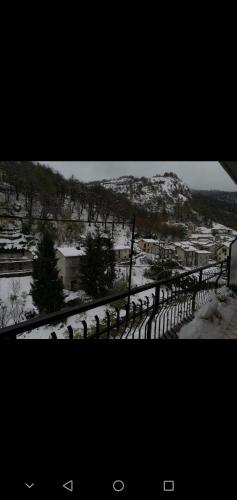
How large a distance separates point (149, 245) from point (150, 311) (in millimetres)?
8477

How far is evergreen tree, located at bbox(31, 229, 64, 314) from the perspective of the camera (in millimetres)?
12507

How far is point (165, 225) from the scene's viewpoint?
38.1ft

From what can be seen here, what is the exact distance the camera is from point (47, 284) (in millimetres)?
12930

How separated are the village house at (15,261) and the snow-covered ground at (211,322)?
23.1 feet

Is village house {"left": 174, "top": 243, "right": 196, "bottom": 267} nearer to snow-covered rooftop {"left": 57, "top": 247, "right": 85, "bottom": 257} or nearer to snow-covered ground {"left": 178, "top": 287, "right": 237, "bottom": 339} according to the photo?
snow-covered rooftop {"left": 57, "top": 247, "right": 85, "bottom": 257}

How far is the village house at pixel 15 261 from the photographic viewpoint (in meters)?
8.76

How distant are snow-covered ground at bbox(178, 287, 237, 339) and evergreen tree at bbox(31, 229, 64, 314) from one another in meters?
9.87
